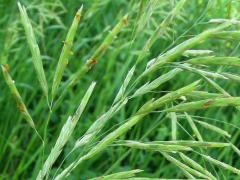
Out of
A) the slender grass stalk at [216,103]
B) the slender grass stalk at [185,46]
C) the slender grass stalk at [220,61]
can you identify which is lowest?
the slender grass stalk at [216,103]

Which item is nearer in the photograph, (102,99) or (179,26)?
(102,99)

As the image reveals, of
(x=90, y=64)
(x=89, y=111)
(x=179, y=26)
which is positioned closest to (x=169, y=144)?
(x=90, y=64)

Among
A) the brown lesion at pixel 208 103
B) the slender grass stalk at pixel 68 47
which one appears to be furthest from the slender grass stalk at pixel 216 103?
the slender grass stalk at pixel 68 47

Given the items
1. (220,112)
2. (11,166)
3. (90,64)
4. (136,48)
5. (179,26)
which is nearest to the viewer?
(90,64)

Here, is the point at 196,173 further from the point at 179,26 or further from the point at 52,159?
the point at 179,26

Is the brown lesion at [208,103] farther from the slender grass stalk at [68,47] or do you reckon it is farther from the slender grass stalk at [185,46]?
the slender grass stalk at [68,47]

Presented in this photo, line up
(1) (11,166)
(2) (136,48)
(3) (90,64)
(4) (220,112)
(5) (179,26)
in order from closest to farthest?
(3) (90,64) → (1) (11,166) → (4) (220,112) → (2) (136,48) → (5) (179,26)

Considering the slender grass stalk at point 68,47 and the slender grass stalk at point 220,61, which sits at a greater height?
the slender grass stalk at point 68,47

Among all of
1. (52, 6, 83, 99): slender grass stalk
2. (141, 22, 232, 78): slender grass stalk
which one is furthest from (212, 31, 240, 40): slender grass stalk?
(52, 6, 83, 99): slender grass stalk

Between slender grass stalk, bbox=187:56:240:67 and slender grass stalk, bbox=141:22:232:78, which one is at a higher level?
slender grass stalk, bbox=141:22:232:78

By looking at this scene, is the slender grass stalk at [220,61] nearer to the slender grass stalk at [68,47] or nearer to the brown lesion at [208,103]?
the brown lesion at [208,103]

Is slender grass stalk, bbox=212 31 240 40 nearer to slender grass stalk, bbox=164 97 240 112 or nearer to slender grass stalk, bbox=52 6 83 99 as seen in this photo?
slender grass stalk, bbox=164 97 240 112
